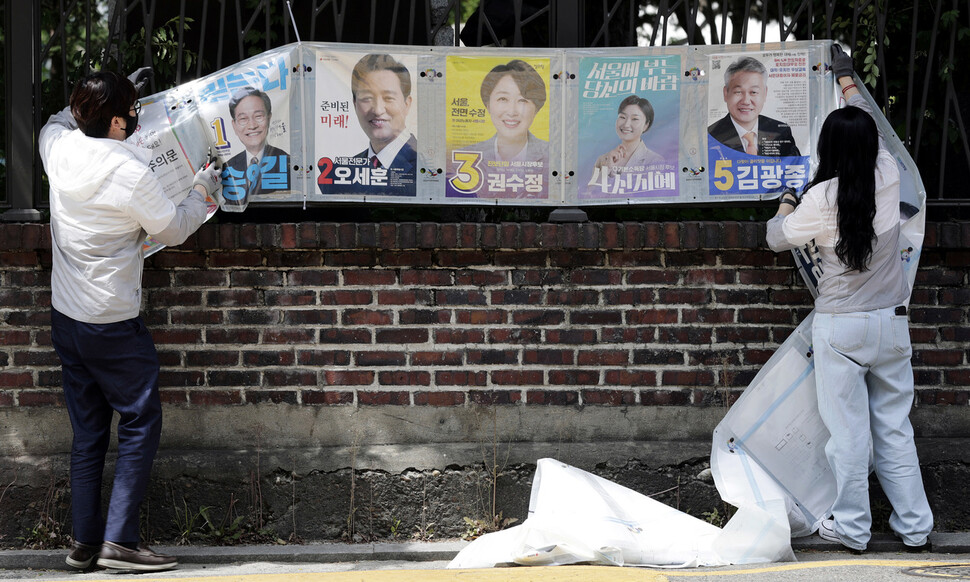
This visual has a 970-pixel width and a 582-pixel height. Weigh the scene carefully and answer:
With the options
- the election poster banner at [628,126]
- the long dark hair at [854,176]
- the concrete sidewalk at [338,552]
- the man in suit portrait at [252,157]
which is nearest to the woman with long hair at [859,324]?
the long dark hair at [854,176]

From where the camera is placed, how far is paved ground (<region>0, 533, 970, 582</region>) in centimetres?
383

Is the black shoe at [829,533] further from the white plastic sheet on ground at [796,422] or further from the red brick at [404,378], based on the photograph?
the red brick at [404,378]

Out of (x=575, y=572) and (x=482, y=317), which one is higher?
(x=482, y=317)

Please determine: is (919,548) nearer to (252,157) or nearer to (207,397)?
(207,397)

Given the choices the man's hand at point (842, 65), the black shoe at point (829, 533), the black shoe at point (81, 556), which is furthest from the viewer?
the man's hand at point (842, 65)

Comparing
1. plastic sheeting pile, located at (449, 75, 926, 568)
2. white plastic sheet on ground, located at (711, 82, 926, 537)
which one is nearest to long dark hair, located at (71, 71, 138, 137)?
plastic sheeting pile, located at (449, 75, 926, 568)

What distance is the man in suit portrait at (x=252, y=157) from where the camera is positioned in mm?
4645

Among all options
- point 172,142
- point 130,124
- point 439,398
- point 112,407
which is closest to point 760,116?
point 439,398

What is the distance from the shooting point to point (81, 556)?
13.6 ft

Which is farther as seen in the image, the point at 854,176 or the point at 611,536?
the point at 854,176

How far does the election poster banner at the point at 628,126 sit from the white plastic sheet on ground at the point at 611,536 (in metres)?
1.47

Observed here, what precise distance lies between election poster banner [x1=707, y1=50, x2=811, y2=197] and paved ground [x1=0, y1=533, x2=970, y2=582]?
5.94 ft

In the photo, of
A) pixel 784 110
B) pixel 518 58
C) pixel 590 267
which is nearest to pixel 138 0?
pixel 518 58

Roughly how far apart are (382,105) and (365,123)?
0.40 ft
